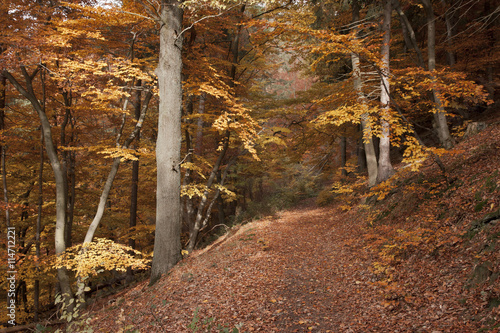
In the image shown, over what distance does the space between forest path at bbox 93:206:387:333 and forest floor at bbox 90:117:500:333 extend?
0.02 metres

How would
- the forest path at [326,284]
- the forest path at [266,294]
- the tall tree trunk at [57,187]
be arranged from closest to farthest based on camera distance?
the forest path at [326,284] < the forest path at [266,294] < the tall tree trunk at [57,187]

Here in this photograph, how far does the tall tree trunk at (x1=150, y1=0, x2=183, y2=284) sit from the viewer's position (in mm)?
7141

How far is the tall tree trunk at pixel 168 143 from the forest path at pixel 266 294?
68 centimetres

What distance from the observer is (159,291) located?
607cm

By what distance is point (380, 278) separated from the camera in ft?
15.6

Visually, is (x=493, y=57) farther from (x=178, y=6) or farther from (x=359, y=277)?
(x=178, y=6)

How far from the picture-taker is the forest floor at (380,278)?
3.44 m

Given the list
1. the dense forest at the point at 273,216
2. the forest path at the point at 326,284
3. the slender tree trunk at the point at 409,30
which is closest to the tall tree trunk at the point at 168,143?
the dense forest at the point at 273,216

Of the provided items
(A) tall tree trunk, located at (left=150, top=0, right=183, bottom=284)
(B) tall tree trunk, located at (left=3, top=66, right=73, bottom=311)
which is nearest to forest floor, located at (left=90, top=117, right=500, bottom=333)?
(A) tall tree trunk, located at (left=150, top=0, right=183, bottom=284)

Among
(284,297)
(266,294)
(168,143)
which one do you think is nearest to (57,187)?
(168,143)

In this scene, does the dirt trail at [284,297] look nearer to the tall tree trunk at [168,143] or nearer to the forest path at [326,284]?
the forest path at [326,284]

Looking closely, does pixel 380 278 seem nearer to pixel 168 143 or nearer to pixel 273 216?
pixel 168 143

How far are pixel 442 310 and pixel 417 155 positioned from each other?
318 cm

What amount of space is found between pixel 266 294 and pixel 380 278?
211 centimetres
